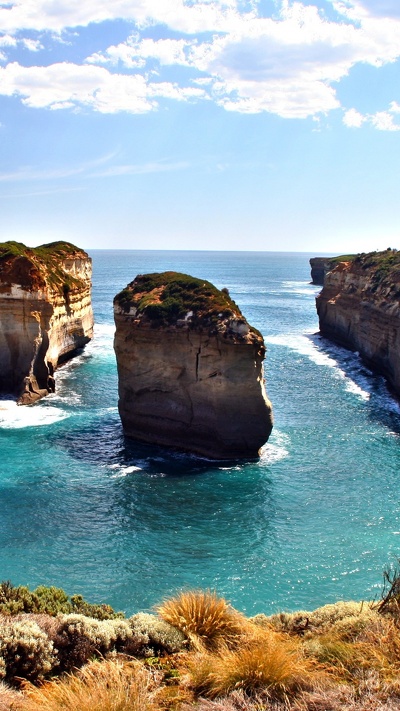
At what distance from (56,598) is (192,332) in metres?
20.4

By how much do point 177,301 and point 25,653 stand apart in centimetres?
2572

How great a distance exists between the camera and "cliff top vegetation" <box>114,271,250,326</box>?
33.8 m

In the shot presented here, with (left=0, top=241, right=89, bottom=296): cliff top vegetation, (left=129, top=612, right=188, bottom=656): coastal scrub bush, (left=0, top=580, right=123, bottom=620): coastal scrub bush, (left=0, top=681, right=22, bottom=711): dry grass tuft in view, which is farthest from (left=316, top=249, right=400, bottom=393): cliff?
(left=0, top=681, right=22, bottom=711): dry grass tuft

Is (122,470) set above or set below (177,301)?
below

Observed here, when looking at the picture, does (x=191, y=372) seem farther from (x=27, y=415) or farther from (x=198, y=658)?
(x=198, y=658)

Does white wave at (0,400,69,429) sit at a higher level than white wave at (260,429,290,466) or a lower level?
higher

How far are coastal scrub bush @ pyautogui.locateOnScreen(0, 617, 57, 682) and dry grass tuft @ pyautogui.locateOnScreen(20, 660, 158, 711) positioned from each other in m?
0.76

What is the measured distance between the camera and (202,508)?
87.0ft

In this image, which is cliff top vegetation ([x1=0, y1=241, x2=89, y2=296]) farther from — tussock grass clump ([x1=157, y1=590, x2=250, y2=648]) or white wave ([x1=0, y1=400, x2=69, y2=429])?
tussock grass clump ([x1=157, y1=590, x2=250, y2=648])

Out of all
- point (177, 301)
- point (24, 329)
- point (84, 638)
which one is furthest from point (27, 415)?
point (84, 638)

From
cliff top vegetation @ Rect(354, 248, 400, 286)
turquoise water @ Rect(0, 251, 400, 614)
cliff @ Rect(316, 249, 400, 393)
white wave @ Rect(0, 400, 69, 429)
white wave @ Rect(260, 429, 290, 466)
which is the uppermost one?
cliff top vegetation @ Rect(354, 248, 400, 286)

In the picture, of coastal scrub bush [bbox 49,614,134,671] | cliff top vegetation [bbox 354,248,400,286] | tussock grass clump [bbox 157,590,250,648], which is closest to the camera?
coastal scrub bush [bbox 49,614,134,671]

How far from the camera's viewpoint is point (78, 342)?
61.0 m

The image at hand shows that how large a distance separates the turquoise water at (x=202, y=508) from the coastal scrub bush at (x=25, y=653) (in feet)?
26.1
